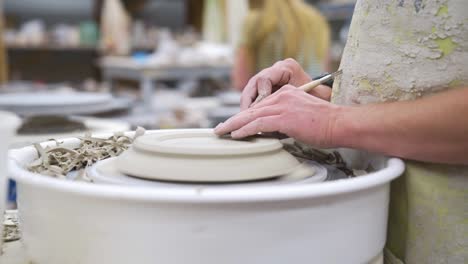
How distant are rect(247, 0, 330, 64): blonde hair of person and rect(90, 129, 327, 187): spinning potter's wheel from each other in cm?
204

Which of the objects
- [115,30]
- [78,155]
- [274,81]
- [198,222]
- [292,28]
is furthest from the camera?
[115,30]

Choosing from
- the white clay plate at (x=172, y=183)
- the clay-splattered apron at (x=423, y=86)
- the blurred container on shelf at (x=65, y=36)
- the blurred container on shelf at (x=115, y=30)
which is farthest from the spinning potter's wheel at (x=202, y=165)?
the blurred container on shelf at (x=65, y=36)

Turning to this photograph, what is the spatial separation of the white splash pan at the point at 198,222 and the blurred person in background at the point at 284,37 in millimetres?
2160

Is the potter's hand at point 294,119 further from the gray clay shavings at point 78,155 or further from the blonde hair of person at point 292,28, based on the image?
the blonde hair of person at point 292,28

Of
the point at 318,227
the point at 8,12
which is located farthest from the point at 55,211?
the point at 8,12

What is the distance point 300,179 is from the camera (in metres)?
0.60

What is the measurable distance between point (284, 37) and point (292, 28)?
6 cm

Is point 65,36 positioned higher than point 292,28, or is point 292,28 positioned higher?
point 292,28

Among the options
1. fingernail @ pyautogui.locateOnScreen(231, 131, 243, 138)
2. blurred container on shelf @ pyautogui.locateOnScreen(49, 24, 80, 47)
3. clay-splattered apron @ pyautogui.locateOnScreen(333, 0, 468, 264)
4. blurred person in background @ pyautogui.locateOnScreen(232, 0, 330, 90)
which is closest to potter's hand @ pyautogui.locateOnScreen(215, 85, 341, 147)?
fingernail @ pyautogui.locateOnScreen(231, 131, 243, 138)

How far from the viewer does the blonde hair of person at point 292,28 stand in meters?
2.59

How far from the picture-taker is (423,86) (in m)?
0.62

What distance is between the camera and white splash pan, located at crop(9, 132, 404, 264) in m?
0.45

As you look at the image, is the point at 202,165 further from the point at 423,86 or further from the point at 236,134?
the point at 423,86

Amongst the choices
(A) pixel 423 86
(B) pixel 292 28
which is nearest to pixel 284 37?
(B) pixel 292 28
